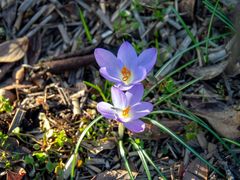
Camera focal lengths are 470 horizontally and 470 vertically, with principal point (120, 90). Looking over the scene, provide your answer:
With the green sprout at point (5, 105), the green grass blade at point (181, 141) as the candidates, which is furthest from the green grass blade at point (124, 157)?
the green sprout at point (5, 105)

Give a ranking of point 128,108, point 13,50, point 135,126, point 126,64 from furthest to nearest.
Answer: point 13,50, point 126,64, point 128,108, point 135,126

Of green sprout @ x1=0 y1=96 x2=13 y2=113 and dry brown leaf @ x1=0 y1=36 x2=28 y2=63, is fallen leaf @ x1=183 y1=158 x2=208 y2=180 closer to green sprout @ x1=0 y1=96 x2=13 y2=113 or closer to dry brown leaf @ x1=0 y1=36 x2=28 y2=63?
green sprout @ x1=0 y1=96 x2=13 y2=113

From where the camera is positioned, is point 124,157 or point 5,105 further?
point 5,105

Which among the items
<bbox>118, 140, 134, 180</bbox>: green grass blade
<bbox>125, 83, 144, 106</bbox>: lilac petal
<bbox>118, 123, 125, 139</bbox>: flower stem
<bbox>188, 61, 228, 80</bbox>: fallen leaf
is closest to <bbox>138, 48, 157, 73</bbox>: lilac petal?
<bbox>125, 83, 144, 106</bbox>: lilac petal

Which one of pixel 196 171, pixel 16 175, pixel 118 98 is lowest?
pixel 196 171

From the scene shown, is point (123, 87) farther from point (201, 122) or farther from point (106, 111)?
point (201, 122)

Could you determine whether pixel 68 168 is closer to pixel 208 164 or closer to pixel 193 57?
pixel 208 164

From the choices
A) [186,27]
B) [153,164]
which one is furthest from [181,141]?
[186,27]
